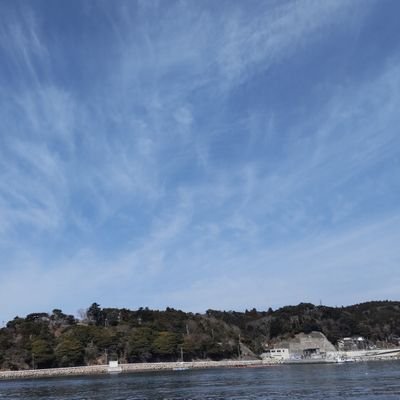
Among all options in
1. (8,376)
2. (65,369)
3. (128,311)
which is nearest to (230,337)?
(128,311)

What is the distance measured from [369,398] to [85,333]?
11153 centimetres

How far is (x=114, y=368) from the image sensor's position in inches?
5069

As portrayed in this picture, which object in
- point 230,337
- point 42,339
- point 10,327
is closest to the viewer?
point 42,339

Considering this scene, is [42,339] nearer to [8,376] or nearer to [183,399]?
[8,376]

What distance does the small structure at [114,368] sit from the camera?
127625mm

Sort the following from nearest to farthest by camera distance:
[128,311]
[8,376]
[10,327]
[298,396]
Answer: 1. [298,396]
2. [8,376]
3. [10,327]
4. [128,311]

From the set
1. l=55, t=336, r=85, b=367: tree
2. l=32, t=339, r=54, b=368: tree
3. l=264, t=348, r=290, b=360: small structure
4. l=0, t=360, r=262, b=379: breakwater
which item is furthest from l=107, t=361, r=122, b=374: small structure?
l=264, t=348, r=290, b=360: small structure

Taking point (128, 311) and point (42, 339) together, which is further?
point (128, 311)

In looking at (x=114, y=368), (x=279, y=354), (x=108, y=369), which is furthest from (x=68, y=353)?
(x=279, y=354)

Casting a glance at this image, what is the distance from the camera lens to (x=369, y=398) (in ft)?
145

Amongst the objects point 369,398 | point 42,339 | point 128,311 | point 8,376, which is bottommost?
point 369,398

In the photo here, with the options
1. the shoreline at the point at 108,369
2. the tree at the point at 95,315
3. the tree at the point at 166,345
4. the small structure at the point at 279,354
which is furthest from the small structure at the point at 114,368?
the small structure at the point at 279,354

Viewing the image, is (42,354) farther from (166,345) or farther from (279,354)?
(279,354)

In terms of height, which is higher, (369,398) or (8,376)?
(8,376)
